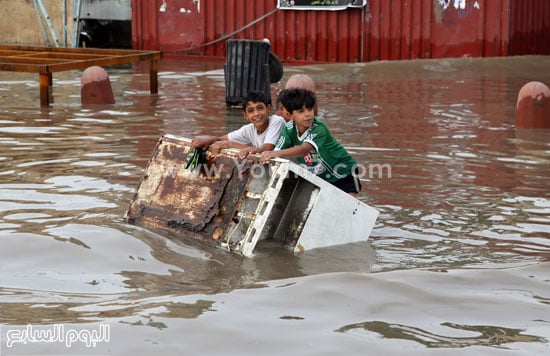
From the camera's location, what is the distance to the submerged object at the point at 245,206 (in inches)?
264

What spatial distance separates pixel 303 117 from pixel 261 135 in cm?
58

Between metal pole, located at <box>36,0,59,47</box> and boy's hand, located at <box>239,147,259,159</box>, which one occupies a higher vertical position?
metal pole, located at <box>36,0,59,47</box>

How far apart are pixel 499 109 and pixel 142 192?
8587 millimetres

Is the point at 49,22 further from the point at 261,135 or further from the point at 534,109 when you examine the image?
the point at 261,135

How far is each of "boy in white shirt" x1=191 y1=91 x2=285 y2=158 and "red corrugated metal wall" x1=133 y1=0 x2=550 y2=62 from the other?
14.0 meters

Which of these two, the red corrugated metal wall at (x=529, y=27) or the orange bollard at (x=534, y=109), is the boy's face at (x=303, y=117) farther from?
the red corrugated metal wall at (x=529, y=27)

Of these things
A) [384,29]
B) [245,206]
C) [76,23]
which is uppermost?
[76,23]

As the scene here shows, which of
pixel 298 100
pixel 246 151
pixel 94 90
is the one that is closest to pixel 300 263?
pixel 246 151

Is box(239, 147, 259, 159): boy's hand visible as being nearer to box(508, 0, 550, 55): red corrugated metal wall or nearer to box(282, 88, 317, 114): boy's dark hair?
box(282, 88, 317, 114): boy's dark hair

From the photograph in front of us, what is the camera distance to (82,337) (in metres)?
4.76

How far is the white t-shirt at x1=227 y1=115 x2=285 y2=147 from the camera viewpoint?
7555mm

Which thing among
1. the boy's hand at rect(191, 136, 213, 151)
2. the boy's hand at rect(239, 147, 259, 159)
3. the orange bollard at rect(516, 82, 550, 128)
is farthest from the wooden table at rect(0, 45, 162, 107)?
the boy's hand at rect(239, 147, 259, 159)

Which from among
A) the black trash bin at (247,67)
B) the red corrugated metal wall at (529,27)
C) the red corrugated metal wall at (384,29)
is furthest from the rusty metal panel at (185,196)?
the red corrugated metal wall at (529,27)

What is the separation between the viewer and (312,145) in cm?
718
